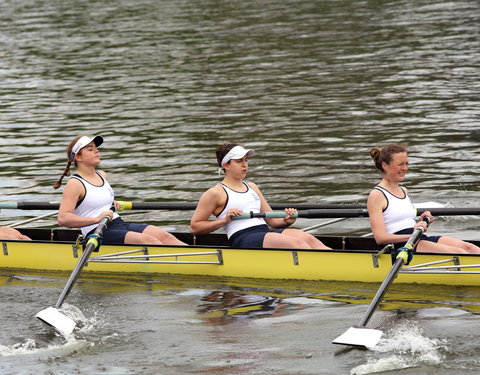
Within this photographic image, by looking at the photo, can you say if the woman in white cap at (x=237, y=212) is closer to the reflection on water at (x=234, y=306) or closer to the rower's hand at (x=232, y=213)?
the rower's hand at (x=232, y=213)

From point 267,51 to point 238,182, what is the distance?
21825mm

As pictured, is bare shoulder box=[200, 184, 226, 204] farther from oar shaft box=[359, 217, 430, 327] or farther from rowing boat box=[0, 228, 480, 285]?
oar shaft box=[359, 217, 430, 327]

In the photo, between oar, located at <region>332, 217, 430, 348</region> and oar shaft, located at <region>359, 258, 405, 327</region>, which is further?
oar shaft, located at <region>359, 258, 405, 327</region>

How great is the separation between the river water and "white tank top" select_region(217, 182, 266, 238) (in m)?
0.68

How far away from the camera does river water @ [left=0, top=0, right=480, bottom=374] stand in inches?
404

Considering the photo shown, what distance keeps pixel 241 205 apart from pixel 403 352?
3.53 metres

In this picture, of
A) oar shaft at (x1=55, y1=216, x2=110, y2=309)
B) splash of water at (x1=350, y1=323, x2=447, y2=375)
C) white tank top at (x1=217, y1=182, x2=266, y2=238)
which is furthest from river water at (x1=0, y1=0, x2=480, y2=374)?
white tank top at (x1=217, y1=182, x2=266, y2=238)

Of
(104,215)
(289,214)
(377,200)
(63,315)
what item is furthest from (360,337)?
(104,215)

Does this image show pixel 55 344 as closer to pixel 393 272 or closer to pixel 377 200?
pixel 393 272

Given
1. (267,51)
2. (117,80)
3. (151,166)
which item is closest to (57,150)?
(151,166)

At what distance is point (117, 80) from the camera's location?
30859 mm

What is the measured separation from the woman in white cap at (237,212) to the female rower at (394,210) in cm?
113

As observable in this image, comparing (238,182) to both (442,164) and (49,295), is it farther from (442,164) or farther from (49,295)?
(442,164)

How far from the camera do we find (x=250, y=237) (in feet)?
41.3
